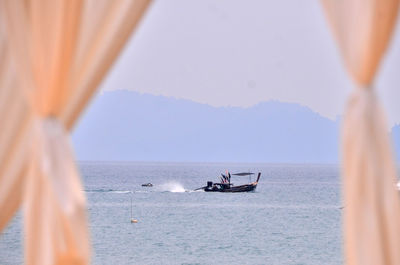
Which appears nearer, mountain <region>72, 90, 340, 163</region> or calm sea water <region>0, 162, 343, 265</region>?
calm sea water <region>0, 162, 343, 265</region>

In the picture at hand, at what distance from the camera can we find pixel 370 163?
5.23 ft

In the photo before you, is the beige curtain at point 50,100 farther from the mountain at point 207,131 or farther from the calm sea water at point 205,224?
the mountain at point 207,131

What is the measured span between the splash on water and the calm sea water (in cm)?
5

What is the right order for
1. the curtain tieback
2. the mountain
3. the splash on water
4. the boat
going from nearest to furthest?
the curtain tieback → the boat → the splash on water → the mountain

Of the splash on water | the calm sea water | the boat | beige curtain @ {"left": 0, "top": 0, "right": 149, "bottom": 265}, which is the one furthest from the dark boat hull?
beige curtain @ {"left": 0, "top": 0, "right": 149, "bottom": 265}

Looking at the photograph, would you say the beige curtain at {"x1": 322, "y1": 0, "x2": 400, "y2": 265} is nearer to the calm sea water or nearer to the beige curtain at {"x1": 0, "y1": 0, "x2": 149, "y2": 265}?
the beige curtain at {"x1": 0, "y1": 0, "x2": 149, "y2": 265}

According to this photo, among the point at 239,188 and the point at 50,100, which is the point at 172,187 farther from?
the point at 50,100

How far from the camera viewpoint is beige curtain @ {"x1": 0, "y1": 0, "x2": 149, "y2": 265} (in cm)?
155

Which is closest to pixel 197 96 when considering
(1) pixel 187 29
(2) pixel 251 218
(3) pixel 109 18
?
(1) pixel 187 29

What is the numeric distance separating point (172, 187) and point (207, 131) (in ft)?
18.6

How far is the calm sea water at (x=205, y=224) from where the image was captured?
1730cm

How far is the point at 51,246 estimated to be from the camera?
5.06 ft

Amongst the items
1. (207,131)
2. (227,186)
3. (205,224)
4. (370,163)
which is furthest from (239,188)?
(370,163)

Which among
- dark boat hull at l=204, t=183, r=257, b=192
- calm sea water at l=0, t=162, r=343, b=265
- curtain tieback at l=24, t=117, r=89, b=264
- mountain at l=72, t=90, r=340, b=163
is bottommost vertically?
calm sea water at l=0, t=162, r=343, b=265
